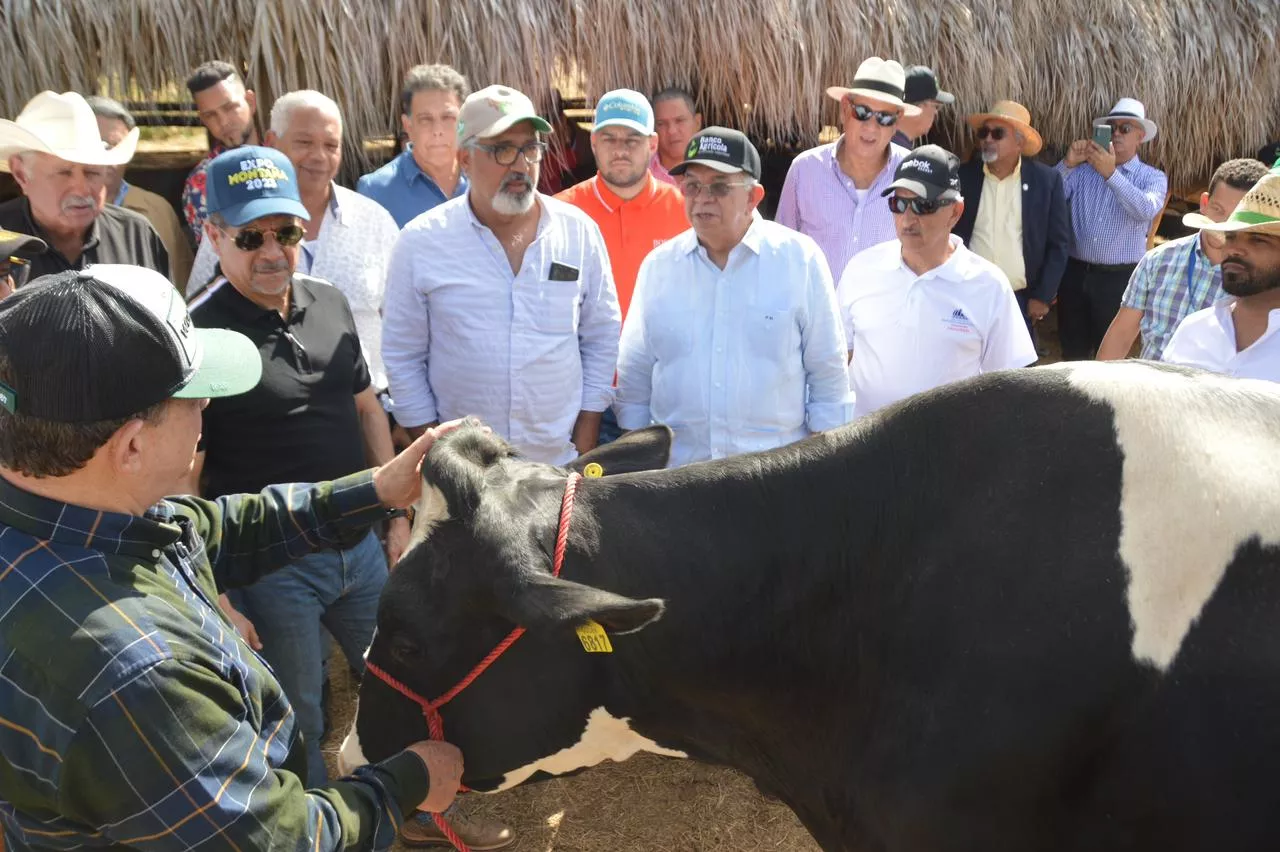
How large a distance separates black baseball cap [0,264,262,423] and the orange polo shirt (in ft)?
10.7

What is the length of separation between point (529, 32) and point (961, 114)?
3427 millimetres

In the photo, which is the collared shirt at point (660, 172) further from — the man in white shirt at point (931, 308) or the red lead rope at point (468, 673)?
the red lead rope at point (468, 673)

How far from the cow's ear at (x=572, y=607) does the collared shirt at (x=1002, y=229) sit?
18.4 feet

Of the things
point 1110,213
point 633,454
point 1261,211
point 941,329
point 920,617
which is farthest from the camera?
point 1110,213

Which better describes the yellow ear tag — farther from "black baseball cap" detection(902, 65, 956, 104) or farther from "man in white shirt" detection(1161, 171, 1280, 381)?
"black baseball cap" detection(902, 65, 956, 104)

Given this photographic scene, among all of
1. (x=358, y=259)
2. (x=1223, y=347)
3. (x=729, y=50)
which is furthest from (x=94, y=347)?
(x=729, y=50)

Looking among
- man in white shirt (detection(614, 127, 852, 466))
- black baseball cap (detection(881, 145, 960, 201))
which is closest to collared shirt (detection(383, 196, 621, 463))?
man in white shirt (detection(614, 127, 852, 466))

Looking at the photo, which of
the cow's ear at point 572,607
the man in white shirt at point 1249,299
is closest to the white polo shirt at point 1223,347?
the man in white shirt at point 1249,299

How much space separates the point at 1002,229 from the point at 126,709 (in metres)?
6.44

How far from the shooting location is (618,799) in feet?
13.3

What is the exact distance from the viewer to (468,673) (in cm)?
231

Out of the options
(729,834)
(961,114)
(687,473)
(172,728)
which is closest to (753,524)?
(687,473)

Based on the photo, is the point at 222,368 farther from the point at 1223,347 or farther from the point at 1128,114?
the point at 1128,114

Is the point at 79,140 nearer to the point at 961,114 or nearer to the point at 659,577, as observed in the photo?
the point at 659,577
